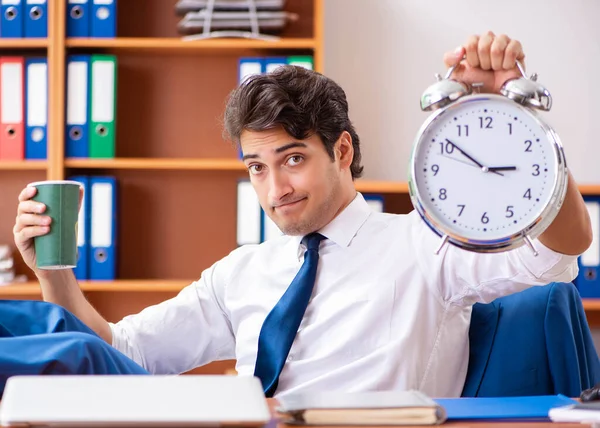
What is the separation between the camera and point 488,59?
3.53ft

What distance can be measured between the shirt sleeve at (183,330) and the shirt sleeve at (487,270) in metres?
0.50

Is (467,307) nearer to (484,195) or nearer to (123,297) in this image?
(484,195)

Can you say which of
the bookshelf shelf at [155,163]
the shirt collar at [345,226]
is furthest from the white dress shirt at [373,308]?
the bookshelf shelf at [155,163]

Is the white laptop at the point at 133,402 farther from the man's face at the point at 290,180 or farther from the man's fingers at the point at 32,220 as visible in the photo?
the man's face at the point at 290,180

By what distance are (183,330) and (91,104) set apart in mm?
1296

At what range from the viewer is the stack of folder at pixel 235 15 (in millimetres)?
2748

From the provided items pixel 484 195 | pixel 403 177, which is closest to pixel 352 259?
pixel 484 195

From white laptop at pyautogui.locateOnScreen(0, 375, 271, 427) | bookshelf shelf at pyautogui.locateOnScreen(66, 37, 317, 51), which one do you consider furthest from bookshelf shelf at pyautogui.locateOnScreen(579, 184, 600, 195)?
white laptop at pyautogui.locateOnScreen(0, 375, 271, 427)

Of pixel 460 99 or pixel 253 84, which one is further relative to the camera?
pixel 253 84

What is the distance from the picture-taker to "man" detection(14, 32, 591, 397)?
1486 mm

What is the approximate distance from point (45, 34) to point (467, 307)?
6.34ft

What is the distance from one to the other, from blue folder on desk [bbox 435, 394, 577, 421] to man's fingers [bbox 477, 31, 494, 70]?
445mm

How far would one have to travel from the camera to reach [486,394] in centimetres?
147

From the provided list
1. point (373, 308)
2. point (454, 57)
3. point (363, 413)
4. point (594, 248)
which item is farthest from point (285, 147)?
point (594, 248)
